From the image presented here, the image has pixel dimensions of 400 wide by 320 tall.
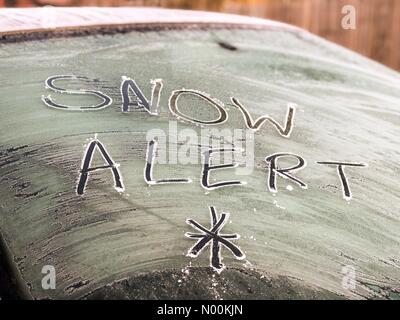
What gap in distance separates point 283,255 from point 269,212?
8cm

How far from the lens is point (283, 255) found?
2.89 feet

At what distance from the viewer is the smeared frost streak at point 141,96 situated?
1148 millimetres

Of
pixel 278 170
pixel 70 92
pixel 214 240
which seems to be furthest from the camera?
pixel 70 92

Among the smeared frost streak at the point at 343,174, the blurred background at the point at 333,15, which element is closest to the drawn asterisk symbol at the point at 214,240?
→ the smeared frost streak at the point at 343,174

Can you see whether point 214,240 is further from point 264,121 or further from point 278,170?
point 264,121

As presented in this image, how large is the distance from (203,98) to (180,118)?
10 cm

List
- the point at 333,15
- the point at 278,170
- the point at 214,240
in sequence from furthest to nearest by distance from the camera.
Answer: the point at 333,15, the point at 278,170, the point at 214,240

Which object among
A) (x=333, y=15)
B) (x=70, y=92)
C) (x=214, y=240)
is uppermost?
(x=70, y=92)

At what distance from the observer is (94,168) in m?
0.98

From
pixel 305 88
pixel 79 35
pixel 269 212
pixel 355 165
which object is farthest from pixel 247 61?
pixel 269 212

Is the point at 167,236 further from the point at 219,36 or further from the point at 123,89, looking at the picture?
the point at 219,36

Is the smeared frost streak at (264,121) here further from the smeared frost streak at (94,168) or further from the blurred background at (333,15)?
the blurred background at (333,15)

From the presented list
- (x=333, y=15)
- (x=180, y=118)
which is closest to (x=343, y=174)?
(x=180, y=118)

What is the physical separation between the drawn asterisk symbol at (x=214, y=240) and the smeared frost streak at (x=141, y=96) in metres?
0.27
